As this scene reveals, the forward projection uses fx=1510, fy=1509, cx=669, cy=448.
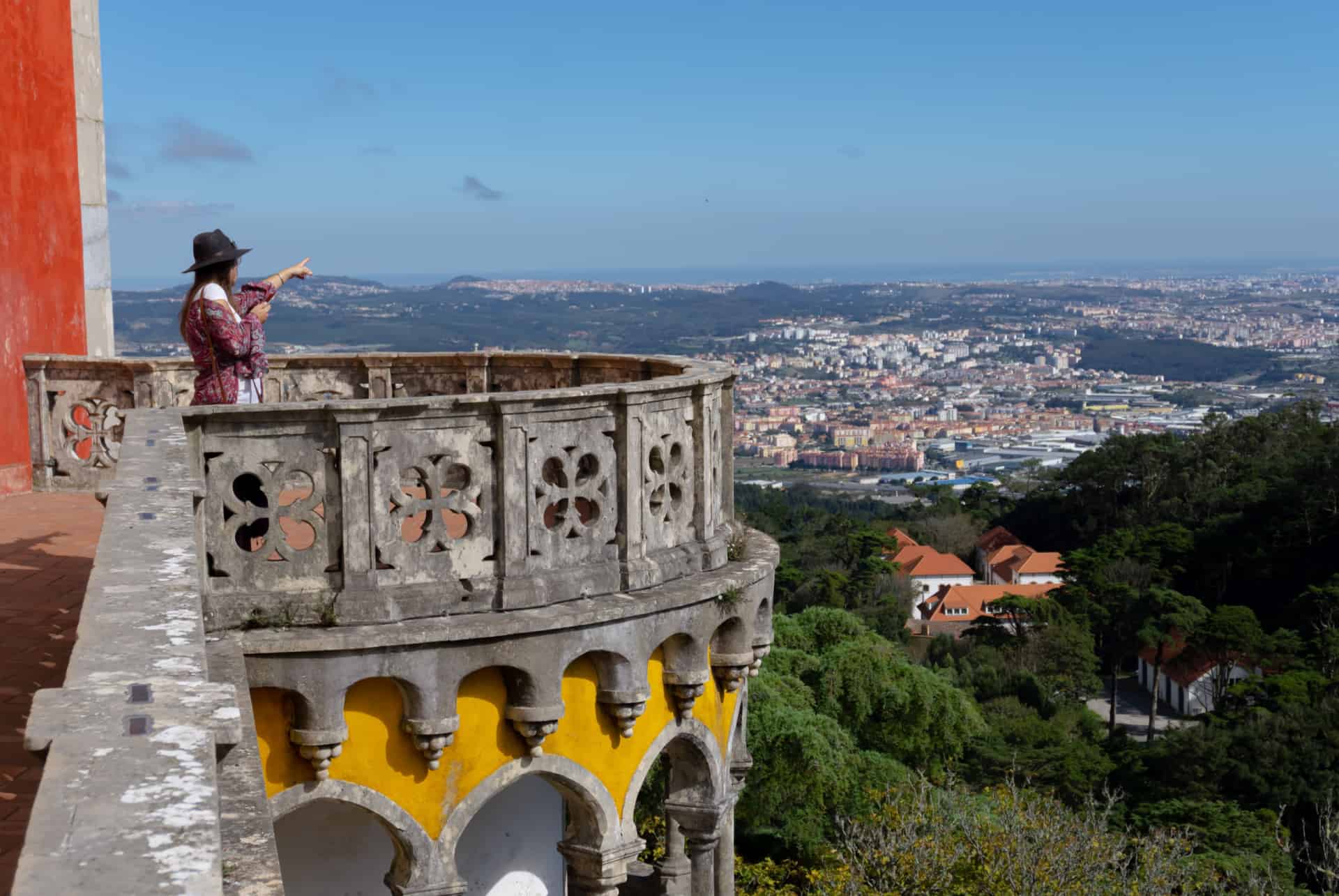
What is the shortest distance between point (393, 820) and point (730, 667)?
6.39ft

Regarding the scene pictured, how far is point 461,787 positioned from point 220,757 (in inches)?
139

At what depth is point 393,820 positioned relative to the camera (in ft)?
20.4

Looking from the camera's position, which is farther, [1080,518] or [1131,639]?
→ [1080,518]

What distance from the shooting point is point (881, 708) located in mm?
38000

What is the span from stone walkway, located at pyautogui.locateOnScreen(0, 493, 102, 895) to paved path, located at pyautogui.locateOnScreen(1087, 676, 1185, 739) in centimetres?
6172

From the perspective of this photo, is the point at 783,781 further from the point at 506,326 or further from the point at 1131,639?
the point at 506,326

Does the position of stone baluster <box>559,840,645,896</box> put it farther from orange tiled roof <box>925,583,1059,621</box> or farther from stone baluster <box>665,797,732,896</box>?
orange tiled roof <box>925,583,1059,621</box>

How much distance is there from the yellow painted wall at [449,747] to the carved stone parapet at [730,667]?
20.7 inches

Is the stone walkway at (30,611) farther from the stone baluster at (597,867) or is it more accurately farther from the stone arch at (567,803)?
the stone baluster at (597,867)

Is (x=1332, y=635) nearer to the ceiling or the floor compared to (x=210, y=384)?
nearer to the floor

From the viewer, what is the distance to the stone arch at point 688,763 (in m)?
6.99

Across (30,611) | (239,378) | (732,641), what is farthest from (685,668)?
(30,611)

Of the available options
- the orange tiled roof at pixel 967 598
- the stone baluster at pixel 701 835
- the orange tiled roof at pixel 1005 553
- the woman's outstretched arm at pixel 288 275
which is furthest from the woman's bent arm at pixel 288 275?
the orange tiled roof at pixel 1005 553

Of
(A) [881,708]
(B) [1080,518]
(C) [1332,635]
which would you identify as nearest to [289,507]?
(A) [881,708]
